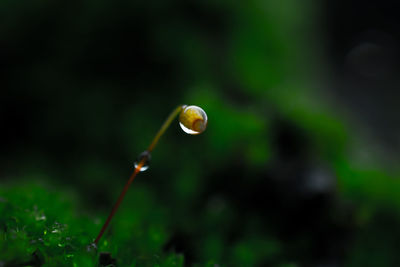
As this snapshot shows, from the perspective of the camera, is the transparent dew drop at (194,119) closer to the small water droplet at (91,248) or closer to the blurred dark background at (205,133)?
the small water droplet at (91,248)

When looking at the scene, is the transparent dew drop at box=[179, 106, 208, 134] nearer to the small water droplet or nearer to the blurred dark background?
the small water droplet

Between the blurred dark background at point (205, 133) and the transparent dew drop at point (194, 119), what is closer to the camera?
the transparent dew drop at point (194, 119)

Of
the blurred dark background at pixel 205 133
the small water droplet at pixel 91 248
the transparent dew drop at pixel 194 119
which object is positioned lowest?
the small water droplet at pixel 91 248

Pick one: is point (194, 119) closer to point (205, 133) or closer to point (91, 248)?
point (91, 248)

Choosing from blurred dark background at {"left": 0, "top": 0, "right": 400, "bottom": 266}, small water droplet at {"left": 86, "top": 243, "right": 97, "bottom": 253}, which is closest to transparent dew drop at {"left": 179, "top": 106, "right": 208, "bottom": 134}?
small water droplet at {"left": 86, "top": 243, "right": 97, "bottom": 253}

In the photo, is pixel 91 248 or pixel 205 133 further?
pixel 205 133

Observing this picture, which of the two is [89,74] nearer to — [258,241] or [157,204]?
[157,204]

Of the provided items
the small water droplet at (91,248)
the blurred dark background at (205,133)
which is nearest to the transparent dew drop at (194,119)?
the small water droplet at (91,248)

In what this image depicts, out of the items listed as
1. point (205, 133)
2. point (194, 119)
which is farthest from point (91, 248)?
point (205, 133)
